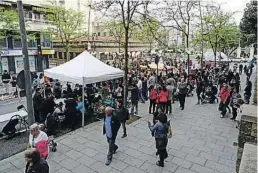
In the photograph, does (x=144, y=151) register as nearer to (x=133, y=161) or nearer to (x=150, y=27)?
(x=133, y=161)

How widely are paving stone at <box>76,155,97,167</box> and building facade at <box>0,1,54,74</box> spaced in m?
21.8

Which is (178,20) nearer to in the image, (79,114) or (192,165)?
(79,114)

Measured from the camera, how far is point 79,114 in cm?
932

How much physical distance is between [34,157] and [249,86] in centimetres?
1091

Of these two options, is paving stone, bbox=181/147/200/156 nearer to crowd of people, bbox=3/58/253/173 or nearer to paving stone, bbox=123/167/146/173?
crowd of people, bbox=3/58/253/173

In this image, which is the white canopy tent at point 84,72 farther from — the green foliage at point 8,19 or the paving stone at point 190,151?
the green foliage at point 8,19

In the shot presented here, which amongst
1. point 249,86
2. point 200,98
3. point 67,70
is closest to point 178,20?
point 200,98

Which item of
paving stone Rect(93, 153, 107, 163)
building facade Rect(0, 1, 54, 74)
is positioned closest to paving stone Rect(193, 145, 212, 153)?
paving stone Rect(93, 153, 107, 163)

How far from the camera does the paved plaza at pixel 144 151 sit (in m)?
6.00

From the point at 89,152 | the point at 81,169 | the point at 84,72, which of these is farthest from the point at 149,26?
the point at 81,169

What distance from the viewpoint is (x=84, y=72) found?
943 centimetres

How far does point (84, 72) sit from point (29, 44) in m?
24.9

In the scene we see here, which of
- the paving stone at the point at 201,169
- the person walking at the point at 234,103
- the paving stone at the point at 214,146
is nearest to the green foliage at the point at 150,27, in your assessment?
the person walking at the point at 234,103

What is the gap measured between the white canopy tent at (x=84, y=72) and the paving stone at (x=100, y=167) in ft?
12.1
